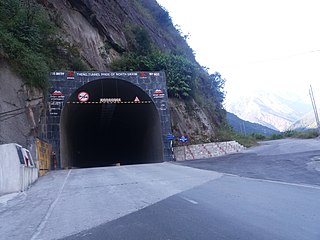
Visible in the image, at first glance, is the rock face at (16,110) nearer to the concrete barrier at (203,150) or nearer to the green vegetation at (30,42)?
the green vegetation at (30,42)

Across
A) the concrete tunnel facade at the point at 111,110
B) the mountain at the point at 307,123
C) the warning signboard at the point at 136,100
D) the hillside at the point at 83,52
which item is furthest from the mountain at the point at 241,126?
the warning signboard at the point at 136,100

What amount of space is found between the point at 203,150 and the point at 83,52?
41.8 ft

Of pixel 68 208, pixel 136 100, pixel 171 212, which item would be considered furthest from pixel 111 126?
pixel 171 212

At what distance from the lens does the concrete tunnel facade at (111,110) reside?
24828 mm

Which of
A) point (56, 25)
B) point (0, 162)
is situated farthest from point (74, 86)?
point (0, 162)

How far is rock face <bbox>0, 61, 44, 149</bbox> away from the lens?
1752 cm

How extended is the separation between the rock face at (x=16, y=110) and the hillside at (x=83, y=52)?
0.06 metres

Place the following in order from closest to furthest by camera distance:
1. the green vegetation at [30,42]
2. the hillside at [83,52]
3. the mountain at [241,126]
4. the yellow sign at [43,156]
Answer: the yellow sign at [43,156]
the green vegetation at [30,42]
the hillside at [83,52]
the mountain at [241,126]

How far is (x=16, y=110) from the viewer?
18703 mm

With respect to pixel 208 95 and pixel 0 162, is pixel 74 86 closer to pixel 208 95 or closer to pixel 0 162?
pixel 0 162

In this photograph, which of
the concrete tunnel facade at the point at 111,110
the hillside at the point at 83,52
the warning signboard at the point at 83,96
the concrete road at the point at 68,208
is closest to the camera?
the concrete road at the point at 68,208

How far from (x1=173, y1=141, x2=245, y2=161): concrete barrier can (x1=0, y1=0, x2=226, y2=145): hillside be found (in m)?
1.82

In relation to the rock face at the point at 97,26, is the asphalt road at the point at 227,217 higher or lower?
lower

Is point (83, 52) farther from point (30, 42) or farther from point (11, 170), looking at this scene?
point (11, 170)
